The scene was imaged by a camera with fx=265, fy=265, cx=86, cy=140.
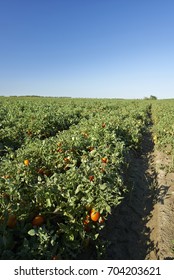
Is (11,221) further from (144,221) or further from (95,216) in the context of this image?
(144,221)

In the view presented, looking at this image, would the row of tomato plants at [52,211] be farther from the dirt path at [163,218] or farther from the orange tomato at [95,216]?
the dirt path at [163,218]

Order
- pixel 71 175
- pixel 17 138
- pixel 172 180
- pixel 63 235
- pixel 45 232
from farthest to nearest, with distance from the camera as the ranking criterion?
1. pixel 17 138
2. pixel 172 180
3. pixel 71 175
4. pixel 63 235
5. pixel 45 232

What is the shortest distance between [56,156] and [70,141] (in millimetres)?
741

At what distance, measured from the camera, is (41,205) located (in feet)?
10.7

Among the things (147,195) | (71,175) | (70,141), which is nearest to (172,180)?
(147,195)

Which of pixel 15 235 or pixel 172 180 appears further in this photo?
pixel 172 180

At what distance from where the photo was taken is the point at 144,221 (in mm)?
4203

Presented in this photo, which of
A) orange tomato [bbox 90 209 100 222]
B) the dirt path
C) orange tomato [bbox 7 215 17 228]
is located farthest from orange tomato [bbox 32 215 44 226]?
the dirt path

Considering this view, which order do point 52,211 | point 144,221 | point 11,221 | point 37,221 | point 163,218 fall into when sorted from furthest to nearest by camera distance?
point 144,221, point 163,218, point 52,211, point 37,221, point 11,221

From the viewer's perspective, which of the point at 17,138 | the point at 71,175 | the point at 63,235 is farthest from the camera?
the point at 17,138

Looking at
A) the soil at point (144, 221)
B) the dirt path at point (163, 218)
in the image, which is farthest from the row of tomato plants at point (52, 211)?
the dirt path at point (163, 218)

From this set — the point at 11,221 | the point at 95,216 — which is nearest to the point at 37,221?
the point at 11,221

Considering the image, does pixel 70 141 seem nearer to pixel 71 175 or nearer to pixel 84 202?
pixel 71 175

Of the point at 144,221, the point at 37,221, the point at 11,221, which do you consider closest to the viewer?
the point at 11,221
